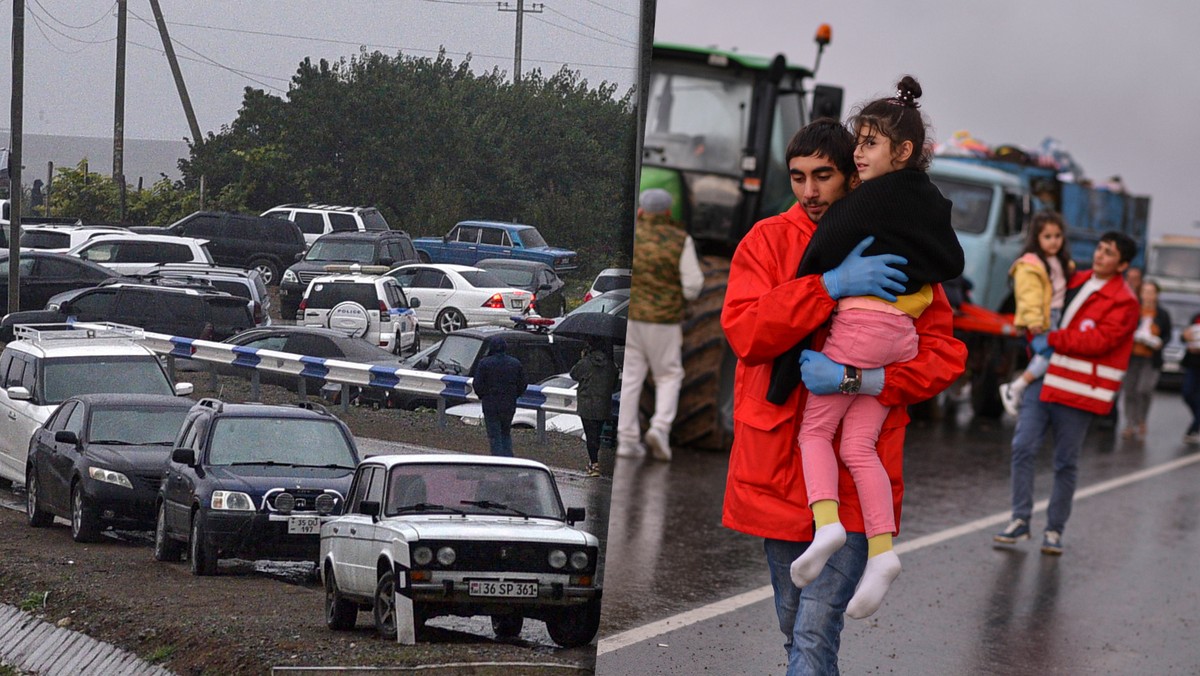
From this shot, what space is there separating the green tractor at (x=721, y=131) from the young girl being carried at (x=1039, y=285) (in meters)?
3.77

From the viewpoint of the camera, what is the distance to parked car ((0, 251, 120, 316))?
4785mm

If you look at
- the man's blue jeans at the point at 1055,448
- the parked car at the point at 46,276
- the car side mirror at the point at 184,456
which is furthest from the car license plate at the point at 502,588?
the man's blue jeans at the point at 1055,448

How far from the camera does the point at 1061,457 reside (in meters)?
9.78

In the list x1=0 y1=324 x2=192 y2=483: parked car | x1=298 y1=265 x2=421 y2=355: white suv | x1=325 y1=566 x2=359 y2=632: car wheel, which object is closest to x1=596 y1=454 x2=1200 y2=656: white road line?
x1=325 y1=566 x2=359 y2=632: car wheel

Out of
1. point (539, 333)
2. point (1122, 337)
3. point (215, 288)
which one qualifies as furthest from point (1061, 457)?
point (215, 288)

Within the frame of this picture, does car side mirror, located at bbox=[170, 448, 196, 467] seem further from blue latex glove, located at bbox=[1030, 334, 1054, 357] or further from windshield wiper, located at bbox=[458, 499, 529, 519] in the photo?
blue latex glove, located at bbox=[1030, 334, 1054, 357]

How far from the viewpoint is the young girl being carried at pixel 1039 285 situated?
9938 millimetres

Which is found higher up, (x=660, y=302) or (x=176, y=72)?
(x=176, y=72)

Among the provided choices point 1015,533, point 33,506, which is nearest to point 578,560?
point 33,506

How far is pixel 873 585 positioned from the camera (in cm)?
409

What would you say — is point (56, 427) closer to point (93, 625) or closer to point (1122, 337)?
point (93, 625)

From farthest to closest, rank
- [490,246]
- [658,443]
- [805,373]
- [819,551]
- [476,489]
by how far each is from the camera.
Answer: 1. [658,443]
2. [490,246]
3. [476,489]
4. [805,373]
5. [819,551]

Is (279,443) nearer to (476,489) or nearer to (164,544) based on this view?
(164,544)

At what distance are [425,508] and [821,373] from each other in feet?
4.43
